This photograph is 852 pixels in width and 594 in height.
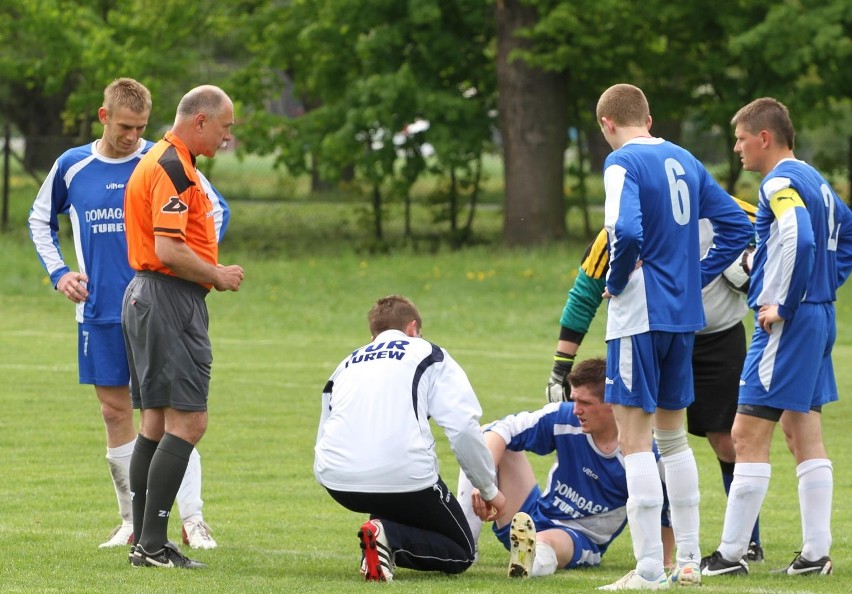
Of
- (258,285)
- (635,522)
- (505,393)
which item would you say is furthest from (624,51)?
(635,522)

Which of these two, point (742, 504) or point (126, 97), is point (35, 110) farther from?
point (742, 504)

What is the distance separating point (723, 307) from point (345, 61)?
21110mm

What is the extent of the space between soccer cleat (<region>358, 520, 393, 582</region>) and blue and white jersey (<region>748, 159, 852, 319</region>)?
2.01 m

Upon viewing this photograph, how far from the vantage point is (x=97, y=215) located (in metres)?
7.27

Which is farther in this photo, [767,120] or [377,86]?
[377,86]

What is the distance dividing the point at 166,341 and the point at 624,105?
2219 millimetres

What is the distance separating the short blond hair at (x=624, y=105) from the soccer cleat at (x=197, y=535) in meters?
2.91

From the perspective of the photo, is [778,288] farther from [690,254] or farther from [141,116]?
[141,116]

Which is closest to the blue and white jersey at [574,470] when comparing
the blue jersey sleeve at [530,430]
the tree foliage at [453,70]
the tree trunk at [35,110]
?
the blue jersey sleeve at [530,430]

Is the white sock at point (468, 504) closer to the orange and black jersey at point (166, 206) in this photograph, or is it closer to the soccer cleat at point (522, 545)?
the soccer cleat at point (522, 545)

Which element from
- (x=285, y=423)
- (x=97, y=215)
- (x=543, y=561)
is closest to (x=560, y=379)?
(x=543, y=561)

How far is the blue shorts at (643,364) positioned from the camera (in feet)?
19.7

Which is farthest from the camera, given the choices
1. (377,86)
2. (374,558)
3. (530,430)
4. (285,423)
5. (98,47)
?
(98,47)

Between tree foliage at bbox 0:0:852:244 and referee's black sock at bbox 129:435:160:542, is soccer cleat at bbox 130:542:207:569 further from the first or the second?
tree foliage at bbox 0:0:852:244
